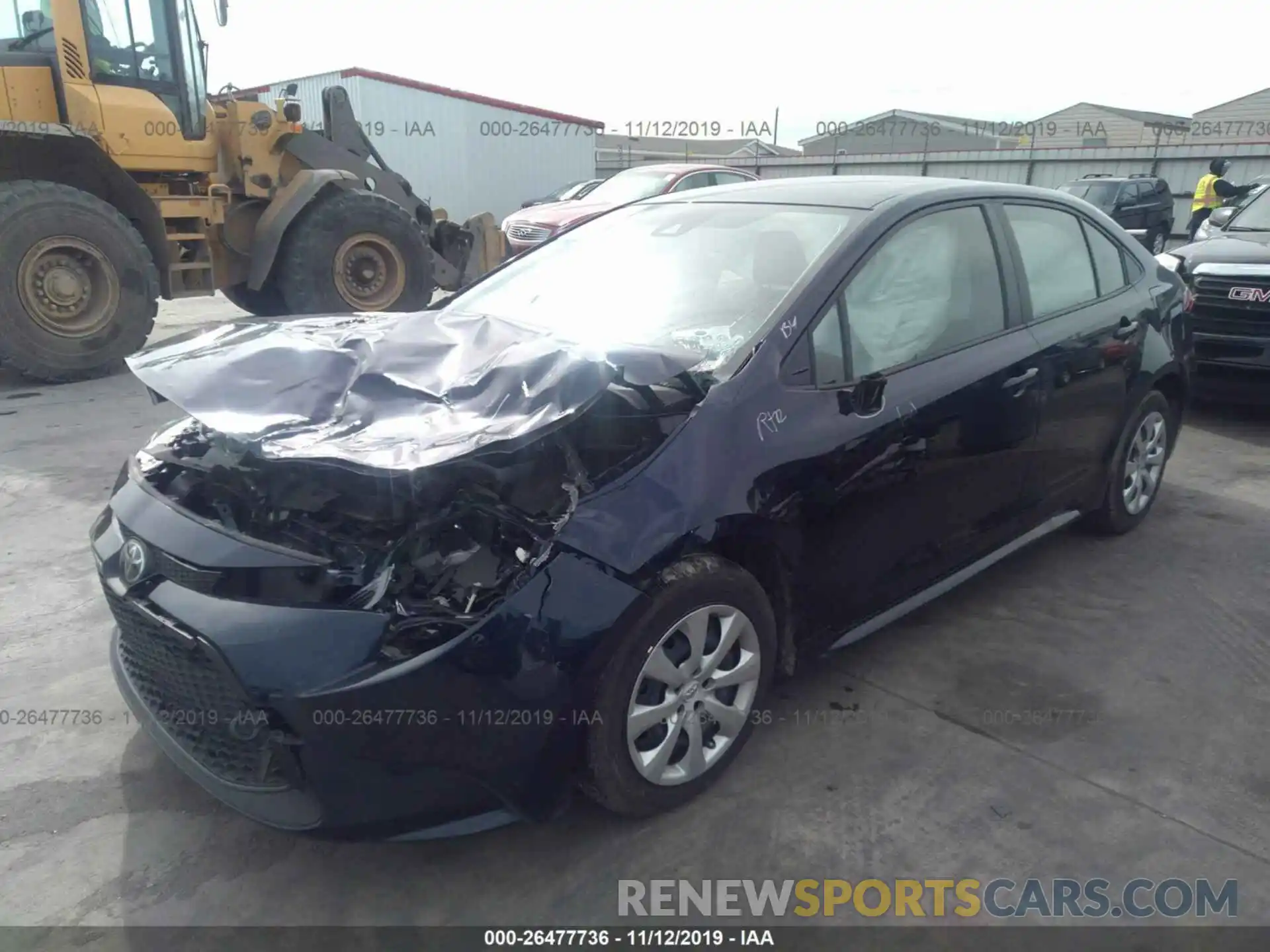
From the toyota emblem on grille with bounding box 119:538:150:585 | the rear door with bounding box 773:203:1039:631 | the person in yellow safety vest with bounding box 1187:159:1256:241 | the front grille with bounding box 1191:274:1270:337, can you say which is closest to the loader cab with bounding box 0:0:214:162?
the toyota emblem on grille with bounding box 119:538:150:585

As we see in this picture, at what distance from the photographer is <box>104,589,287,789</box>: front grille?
6.74 feet

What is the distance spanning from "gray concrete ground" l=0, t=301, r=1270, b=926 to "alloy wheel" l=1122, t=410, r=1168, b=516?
0.52m

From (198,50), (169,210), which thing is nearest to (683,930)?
(169,210)

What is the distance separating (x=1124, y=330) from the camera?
387 centimetres

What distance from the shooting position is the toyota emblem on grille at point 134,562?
229 cm

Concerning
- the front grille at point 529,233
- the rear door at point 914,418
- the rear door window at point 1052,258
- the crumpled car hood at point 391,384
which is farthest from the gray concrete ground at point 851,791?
the front grille at point 529,233

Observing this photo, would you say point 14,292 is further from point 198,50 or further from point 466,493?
point 466,493

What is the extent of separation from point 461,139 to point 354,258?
14273 mm

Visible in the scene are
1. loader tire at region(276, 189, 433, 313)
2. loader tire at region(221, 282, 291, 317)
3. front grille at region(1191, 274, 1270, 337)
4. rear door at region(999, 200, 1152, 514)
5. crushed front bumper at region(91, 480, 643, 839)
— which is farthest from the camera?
loader tire at region(221, 282, 291, 317)

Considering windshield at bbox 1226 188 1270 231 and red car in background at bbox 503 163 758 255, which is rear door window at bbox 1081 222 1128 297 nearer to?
windshield at bbox 1226 188 1270 231

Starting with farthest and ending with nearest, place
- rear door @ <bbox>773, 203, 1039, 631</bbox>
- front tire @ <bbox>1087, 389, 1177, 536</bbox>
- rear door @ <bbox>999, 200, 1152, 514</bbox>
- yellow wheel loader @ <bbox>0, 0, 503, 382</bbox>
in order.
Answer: yellow wheel loader @ <bbox>0, 0, 503, 382</bbox>, front tire @ <bbox>1087, 389, 1177, 536</bbox>, rear door @ <bbox>999, 200, 1152, 514</bbox>, rear door @ <bbox>773, 203, 1039, 631</bbox>

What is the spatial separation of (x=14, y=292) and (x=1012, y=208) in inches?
279

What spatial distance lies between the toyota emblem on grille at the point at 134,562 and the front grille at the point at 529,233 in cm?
849

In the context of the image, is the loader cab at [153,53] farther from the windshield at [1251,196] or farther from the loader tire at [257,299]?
the windshield at [1251,196]
